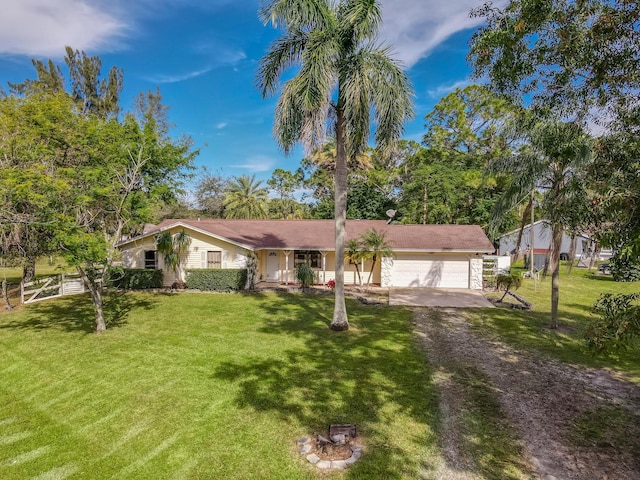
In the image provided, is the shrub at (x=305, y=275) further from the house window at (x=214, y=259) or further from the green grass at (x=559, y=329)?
the green grass at (x=559, y=329)

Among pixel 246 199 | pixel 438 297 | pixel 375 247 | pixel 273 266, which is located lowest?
pixel 438 297

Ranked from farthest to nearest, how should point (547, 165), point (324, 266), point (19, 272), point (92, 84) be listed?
point (92, 84) < point (19, 272) < point (324, 266) < point (547, 165)

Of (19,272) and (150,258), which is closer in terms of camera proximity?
(150,258)

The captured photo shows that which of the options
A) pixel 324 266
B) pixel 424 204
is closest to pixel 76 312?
pixel 324 266

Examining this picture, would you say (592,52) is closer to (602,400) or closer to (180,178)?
(602,400)

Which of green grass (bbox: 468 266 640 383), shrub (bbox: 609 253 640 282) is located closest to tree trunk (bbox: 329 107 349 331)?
green grass (bbox: 468 266 640 383)

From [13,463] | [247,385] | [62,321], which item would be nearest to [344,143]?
[247,385]

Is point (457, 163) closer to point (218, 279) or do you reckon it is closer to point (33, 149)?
point (218, 279)
